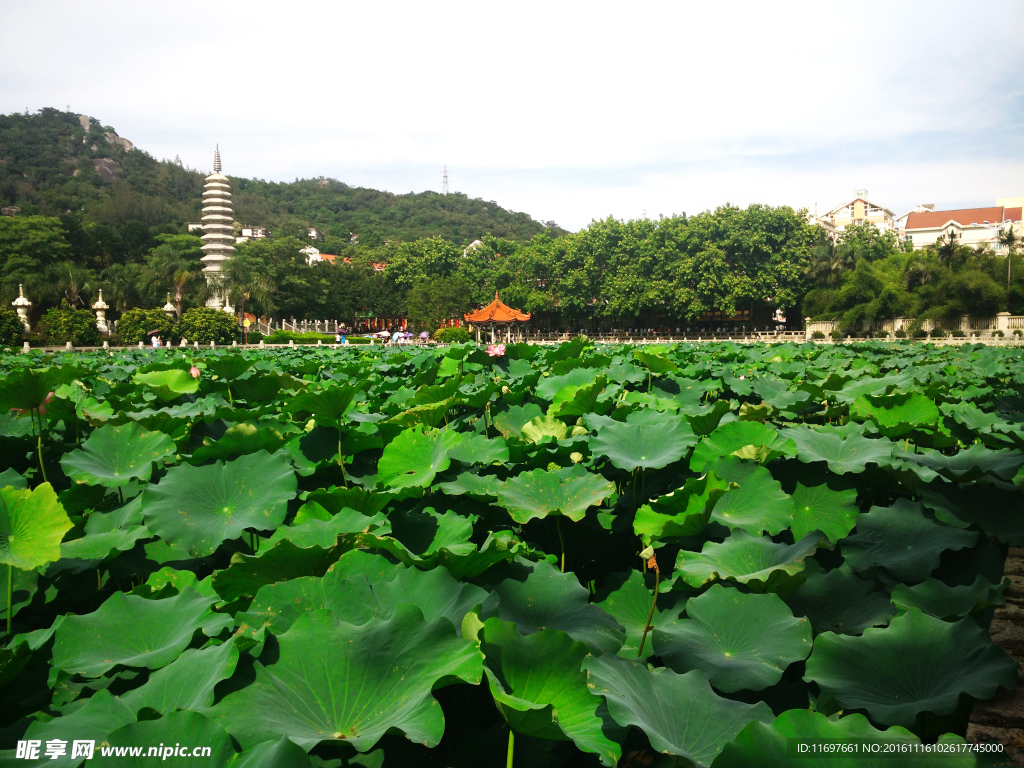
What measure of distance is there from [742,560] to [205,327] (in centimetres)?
3068

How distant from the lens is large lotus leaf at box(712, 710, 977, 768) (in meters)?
0.68

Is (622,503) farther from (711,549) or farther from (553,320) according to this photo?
(553,320)

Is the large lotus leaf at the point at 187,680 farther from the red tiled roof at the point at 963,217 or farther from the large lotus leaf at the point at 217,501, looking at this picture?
the red tiled roof at the point at 963,217

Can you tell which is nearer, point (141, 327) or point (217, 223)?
point (141, 327)

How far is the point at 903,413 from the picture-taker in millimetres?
2328

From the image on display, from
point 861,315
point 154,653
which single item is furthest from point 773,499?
point 861,315

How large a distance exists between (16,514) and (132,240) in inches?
2408

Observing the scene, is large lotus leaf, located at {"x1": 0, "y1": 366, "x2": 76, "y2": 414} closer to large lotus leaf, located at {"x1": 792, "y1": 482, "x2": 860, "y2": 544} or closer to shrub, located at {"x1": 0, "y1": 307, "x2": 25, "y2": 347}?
large lotus leaf, located at {"x1": 792, "y1": 482, "x2": 860, "y2": 544}

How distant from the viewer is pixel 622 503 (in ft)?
6.10

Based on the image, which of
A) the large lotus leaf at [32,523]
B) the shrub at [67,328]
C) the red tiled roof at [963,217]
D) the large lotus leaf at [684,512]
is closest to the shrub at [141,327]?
the shrub at [67,328]

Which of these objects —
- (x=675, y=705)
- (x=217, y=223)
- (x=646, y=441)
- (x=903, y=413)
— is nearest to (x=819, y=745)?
(x=675, y=705)

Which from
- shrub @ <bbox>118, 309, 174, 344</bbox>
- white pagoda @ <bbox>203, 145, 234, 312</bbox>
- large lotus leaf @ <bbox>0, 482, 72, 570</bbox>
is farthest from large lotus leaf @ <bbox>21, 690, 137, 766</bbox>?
white pagoda @ <bbox>203, 145, 234, 312</bbox>

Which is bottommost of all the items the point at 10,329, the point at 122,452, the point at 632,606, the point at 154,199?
the point at 632,606

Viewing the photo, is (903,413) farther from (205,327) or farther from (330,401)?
(205,327)
